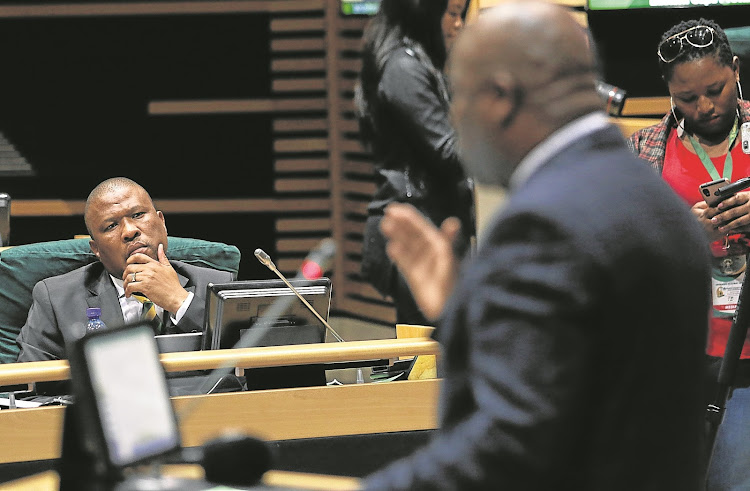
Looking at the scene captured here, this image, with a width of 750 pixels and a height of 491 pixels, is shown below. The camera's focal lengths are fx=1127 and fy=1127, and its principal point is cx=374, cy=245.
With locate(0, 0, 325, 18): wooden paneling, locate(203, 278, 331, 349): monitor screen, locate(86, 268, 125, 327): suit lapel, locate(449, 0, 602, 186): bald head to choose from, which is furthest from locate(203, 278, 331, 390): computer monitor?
locate(0, 0, 325, 18): wooden paneling

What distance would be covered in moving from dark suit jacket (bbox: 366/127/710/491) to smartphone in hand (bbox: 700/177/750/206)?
1.69 meters

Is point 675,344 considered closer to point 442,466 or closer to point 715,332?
point 442,466

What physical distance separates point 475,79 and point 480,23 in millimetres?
67

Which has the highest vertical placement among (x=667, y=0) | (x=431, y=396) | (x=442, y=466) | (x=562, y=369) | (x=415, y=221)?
(x=667, y=0)

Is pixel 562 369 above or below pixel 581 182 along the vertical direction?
below

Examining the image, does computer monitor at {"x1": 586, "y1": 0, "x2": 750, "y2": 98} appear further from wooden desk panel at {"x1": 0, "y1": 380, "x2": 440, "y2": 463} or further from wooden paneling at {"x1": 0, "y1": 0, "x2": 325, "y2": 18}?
wooden desk panel at {"x1": 0, "y1": 380, "x2": 440, "y2": 463}

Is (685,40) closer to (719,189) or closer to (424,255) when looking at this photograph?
(719,189)

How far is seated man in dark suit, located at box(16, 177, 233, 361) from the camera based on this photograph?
→ 3.69 metres

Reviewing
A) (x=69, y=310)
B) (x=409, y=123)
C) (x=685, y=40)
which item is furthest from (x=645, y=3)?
(x=69, y=310)

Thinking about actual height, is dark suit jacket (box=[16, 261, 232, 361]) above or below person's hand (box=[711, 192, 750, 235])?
below

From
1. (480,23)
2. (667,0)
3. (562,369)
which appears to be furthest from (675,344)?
(667,0)

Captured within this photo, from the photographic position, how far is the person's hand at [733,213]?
9.58 feet

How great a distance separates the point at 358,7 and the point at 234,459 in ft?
19.9

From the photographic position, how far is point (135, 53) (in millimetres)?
7789
